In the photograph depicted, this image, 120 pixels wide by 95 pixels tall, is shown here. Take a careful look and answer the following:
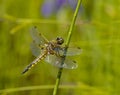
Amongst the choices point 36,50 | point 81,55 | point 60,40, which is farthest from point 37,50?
point 81,55

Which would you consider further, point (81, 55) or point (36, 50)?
point (81, 55)

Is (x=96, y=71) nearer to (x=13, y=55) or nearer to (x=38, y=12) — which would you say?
(x=13, y=55)

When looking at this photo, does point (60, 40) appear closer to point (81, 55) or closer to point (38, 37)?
point (38, 37)

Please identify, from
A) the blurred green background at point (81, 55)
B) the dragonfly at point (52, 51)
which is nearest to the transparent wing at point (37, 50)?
the dragonfly at point (52, 51)

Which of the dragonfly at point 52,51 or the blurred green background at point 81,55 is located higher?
the dragonfly at point 52,51

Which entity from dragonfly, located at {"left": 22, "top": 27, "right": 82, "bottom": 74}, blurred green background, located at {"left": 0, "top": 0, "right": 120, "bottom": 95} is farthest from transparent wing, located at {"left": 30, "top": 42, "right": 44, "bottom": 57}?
blurred green background, located at {"left": 0, "top": 0, "right": 120, "bottom": 95}

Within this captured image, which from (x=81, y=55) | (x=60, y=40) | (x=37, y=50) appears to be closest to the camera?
(x=60, y=40)

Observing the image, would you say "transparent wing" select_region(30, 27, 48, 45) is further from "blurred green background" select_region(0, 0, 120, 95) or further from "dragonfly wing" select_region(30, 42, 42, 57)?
"blurred green background" select_region(0, 0, 120, 95)

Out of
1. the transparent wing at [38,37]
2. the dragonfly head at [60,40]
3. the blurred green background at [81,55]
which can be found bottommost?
the blurred green background at [81,55]

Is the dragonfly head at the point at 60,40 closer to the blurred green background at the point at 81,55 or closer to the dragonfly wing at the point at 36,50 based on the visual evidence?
the dragonfly wing at the point at 36,50
